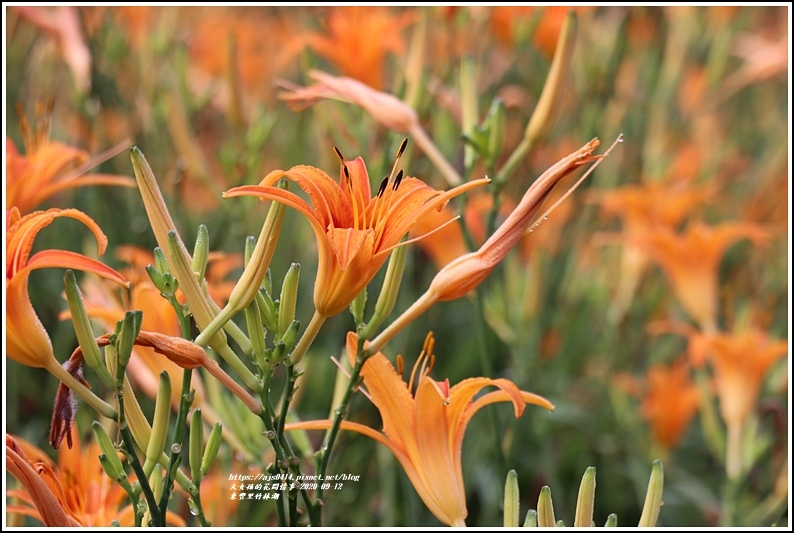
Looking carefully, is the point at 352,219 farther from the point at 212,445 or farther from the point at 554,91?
the point at 554,91

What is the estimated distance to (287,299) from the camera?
606mm

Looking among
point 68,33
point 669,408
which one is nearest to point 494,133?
point 669,408

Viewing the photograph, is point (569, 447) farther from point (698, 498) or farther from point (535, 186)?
point (535, 186)

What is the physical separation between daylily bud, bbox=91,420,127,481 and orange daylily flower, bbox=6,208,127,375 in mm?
53

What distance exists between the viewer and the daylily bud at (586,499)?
599 millimetres

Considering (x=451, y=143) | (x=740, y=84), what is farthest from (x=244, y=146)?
(x=740, y=84)

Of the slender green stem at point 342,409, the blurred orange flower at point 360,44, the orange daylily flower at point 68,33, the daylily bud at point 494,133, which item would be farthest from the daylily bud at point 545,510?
the orange daylily flower at point 68,33

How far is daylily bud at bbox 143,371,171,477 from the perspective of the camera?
0.60 meters

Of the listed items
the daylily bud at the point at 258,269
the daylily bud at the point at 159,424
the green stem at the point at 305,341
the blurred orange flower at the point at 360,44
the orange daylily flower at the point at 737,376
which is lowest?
the orange daylily flower at the point at 737,376

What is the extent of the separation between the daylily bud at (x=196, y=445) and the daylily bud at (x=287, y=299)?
88 millimetres

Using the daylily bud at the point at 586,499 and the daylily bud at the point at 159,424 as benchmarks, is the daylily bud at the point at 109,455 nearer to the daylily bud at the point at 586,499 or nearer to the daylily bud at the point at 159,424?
the daylily bud at the point at 159,424

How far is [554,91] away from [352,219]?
413 millimetres

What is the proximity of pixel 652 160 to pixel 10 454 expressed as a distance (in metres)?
1.32

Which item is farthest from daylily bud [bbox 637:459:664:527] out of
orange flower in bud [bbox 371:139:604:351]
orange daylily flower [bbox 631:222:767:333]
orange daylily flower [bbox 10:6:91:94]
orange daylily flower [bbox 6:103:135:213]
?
orange daylily flower [bbox 10:6:91:94]
